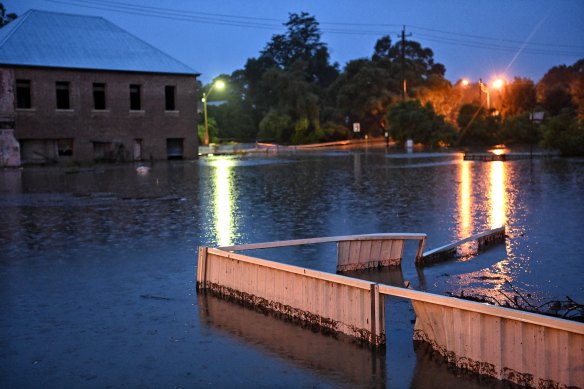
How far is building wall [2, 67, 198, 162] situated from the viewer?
4603 centimetres

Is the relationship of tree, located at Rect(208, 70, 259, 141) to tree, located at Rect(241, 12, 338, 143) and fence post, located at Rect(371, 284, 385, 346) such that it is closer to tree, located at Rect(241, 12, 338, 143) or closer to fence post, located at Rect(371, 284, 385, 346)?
tree, located at Rect(241, 12, 338, 143)

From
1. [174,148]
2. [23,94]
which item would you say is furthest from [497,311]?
[174,148]

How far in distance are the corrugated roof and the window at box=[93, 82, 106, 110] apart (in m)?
1.44

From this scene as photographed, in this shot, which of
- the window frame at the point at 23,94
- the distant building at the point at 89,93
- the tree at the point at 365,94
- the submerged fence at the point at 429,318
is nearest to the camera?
the submerged fence at the point at 429,318

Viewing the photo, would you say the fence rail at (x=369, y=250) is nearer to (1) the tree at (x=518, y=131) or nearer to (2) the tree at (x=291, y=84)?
(1) the tree at (x=518, y=131)

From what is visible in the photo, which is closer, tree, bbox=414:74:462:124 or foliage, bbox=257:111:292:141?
foliage, bbox=257:111:292:141

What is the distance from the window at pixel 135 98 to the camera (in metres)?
50.5

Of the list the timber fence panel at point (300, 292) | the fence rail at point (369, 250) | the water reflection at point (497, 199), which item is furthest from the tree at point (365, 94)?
the timber fence panel at point (300, 292)

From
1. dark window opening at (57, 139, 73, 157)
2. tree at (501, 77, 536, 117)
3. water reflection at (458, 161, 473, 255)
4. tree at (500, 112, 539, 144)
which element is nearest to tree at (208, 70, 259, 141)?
tree at (501, 77, 536, 117)

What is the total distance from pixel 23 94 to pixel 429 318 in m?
44.4

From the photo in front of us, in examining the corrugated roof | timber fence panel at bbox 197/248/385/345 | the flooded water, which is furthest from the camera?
the corrugated roof

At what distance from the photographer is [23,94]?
1811 inches

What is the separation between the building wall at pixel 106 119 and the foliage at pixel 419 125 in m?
23.9

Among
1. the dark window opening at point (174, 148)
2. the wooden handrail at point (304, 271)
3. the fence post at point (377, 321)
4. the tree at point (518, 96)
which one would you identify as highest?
the tree at point (518, 96)
